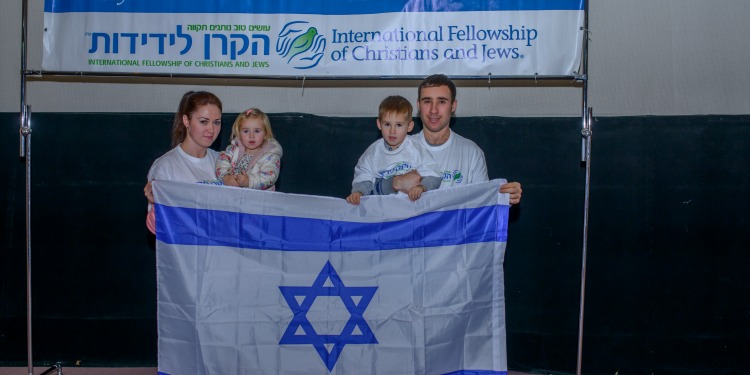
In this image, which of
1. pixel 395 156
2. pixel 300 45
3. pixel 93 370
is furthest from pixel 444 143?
pixel 93 370

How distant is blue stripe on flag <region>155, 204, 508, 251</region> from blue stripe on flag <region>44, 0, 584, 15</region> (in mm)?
1240

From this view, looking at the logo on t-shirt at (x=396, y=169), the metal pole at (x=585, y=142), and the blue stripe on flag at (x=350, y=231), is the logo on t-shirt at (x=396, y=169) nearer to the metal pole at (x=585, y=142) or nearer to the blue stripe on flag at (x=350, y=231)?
the blue stripe on flag at (x=350, y=231)

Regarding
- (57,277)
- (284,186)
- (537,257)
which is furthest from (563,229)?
(57,277)

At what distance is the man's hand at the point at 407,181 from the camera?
3.79 m

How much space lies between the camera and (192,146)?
398 cm

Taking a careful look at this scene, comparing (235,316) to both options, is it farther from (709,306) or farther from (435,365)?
(709,306)

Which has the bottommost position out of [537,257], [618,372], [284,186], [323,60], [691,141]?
[618,372]

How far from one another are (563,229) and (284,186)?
1.75 meters

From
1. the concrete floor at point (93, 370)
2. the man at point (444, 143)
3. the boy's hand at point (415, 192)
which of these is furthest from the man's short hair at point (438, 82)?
the concrete floor at point (93, 370)

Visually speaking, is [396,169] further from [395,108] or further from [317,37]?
[317,37]

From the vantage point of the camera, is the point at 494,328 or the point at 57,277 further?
the point at 57,277

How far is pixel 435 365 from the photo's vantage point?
371 cm

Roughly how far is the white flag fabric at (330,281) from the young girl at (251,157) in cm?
13

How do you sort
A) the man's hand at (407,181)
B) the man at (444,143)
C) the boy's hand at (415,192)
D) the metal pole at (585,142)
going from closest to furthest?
the boy's hand at (415,192) → the man's hand at (407,181) → the man at (444,143) → the metal pole at (585,142)
